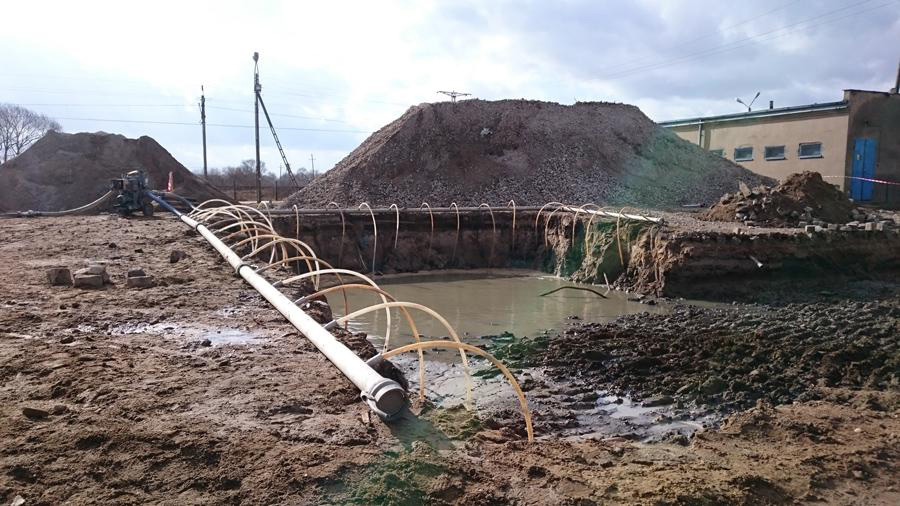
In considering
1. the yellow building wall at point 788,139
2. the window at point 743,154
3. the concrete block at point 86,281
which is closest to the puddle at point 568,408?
the concrete block at point 86,281

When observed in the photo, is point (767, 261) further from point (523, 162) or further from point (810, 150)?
point (810, 150)

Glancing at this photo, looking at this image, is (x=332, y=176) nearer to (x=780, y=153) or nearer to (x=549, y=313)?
(x=549, y=313)

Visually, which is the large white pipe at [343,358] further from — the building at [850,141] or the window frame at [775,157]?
the window frame at [775,157]

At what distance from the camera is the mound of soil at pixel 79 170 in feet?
58.4

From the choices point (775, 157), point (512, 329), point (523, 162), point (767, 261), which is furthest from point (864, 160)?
point (512, 329)

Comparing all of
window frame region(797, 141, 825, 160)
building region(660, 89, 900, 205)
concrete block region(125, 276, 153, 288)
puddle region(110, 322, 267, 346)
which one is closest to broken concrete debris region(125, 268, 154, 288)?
concrete block region(125, 276, 153, 288)

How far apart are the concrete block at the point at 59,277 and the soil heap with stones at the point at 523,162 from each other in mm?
13377

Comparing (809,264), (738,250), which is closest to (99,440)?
(738,250)

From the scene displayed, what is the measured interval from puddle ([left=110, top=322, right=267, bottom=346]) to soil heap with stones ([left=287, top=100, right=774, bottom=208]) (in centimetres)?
1461

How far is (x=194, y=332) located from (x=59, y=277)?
247 cm

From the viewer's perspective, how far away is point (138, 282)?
6457 millimetres

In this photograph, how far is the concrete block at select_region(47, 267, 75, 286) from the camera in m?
6.39

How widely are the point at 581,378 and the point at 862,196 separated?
62.7ft

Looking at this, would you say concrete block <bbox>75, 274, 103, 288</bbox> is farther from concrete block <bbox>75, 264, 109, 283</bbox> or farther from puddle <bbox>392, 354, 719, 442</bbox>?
puddle <bbox>392, 354, 719, 442</bbox>
